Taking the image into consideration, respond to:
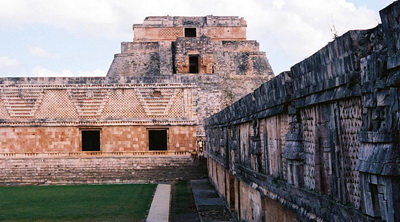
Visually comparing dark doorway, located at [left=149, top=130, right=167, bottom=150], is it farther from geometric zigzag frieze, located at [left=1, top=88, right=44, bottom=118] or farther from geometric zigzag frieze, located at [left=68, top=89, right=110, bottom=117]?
geometric zigzag frieze, located at [left=1, top=88, right=44, bottom=118]

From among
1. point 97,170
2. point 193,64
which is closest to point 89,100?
point 97,170

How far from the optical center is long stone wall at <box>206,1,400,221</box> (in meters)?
2.80

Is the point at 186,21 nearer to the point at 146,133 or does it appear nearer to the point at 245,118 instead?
the point at 146,133

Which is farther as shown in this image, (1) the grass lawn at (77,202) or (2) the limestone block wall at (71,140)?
(2) the limestone block wall at (71,140)

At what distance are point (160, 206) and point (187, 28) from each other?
19203mm

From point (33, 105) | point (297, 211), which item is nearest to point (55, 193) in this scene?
point (33, 105)

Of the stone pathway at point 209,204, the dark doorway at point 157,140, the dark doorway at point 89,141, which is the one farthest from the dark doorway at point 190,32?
the stone pathway at point 209,204

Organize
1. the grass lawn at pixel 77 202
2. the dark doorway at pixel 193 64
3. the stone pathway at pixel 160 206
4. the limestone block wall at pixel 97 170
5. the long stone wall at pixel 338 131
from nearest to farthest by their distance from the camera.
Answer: the long stone wall at pixel 338 131 → the stone pathway at pixel 160 206 → the grass lawn at pixel 77 202 → the limestone block wall at pixel 97 170 → the dark doorway at pixel 193 64

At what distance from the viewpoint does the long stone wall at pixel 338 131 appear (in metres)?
2.80

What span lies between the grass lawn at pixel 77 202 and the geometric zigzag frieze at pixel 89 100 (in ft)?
13.7

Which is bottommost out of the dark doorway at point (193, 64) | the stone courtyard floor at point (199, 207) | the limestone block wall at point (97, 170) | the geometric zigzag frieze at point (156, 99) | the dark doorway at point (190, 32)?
the stone courtyard floor at point (199, 207)

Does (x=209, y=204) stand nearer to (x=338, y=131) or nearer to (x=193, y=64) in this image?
(x=338, y=131)

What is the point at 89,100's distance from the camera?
21172 millimetres

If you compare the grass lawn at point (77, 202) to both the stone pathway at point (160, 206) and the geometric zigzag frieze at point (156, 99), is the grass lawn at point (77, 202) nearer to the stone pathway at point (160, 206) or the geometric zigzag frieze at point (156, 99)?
the stone pathway at point (160, 206)
